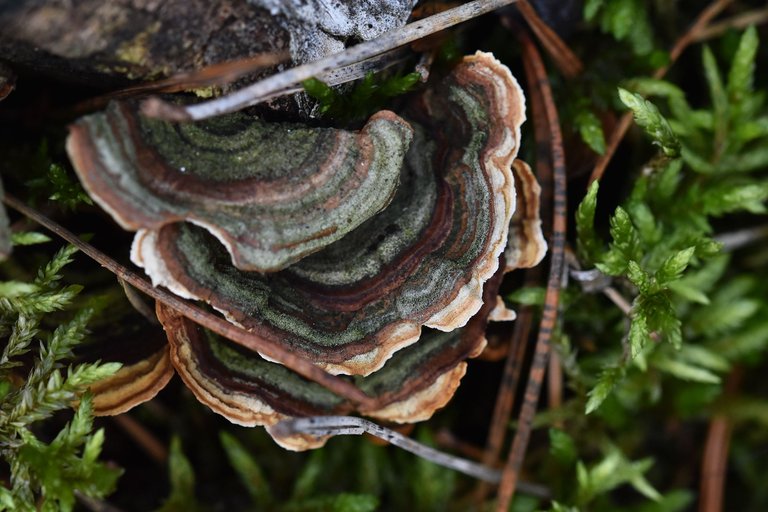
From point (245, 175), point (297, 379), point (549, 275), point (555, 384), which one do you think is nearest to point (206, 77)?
point (245, 175)

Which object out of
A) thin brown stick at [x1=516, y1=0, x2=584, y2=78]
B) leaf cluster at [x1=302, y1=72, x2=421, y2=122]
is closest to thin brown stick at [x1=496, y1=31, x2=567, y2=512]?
thin brown stick at [x1=516, y1=0, x2=584, y2=78]

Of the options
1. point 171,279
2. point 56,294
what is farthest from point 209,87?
point 56,294

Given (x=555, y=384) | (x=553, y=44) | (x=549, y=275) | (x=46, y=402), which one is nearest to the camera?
(x=46, y=402)

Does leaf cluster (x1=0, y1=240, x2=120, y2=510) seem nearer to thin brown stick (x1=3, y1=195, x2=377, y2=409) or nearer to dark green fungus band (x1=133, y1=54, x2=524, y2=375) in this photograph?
thin brown stick (x1=3, y1=195, x2=377, y2=409)

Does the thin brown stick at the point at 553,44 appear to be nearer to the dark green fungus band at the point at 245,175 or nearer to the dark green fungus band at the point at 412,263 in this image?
the dark green fungus band at the point at 412,263

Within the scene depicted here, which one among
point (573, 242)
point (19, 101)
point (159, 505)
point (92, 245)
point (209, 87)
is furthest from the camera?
point (159, 505)

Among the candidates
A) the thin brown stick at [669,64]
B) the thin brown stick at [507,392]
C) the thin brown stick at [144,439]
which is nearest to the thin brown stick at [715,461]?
the thin brown stick at [507,392]

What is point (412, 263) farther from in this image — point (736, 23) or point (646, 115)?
point (736, 23)

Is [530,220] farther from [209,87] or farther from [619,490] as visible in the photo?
[619,490]
